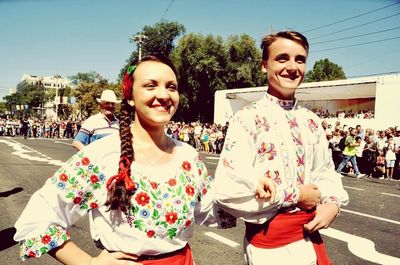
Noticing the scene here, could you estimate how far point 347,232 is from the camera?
598cm

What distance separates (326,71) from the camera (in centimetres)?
7381

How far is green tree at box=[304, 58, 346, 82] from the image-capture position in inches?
2867

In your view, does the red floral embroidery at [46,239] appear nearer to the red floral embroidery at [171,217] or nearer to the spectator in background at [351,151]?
the red floral embroidery at [171,217]

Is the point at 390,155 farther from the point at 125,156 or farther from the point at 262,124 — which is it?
the point at 125,156

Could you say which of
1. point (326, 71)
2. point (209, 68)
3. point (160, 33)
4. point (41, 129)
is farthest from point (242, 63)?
point (326, 71)

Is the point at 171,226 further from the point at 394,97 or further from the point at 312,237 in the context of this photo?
the point at 394,97

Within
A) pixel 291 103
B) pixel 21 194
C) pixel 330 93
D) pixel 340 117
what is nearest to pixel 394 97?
pixel 340 117

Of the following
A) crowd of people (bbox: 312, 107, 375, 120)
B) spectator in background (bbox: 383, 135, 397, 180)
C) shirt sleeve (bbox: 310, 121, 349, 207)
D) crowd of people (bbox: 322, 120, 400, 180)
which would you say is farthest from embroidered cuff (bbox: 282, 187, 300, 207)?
crowd of people (bbox: 312, 107, 375, 120)

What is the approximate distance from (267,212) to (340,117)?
77.5 ft

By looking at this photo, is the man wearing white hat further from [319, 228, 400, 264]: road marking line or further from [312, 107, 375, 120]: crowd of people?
[312, 107, 375, 120]: crowd of people

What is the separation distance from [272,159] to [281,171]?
0.26 feet

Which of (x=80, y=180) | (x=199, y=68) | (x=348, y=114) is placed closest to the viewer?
(x=80, y=180)

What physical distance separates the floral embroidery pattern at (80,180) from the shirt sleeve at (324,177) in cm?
121

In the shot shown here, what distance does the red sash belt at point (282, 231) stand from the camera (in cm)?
195
